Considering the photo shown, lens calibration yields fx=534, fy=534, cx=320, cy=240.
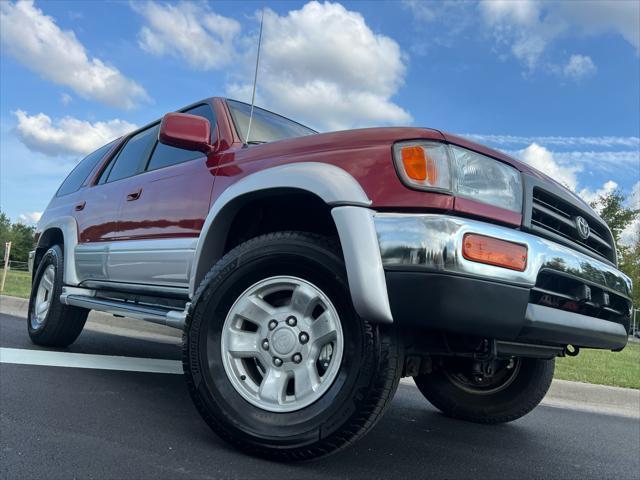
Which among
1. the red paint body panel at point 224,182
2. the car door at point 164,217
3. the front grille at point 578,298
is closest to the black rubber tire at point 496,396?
the front grille at point 578,298

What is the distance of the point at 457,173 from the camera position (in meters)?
2.08

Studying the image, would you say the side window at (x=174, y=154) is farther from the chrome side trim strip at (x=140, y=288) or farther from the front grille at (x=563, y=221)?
the front grille at (x=563, y=221)

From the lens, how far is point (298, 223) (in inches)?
107

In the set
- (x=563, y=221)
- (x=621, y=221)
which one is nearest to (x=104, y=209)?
(x=563, y=221)

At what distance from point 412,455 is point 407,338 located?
2.50 ft

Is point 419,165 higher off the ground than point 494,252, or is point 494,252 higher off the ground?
point 419,165

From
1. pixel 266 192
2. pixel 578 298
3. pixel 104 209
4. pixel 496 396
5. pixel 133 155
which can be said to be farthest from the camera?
pixel 133 155

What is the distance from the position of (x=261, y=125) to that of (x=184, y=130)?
0.68 meters

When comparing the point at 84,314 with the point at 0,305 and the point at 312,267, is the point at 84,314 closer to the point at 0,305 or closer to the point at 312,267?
the point at 312,267

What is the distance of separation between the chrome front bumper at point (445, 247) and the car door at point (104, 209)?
2516mm

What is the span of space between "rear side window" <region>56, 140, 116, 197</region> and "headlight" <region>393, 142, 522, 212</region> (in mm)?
3794

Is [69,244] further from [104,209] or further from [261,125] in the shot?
[261,125]

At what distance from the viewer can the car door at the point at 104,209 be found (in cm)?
396

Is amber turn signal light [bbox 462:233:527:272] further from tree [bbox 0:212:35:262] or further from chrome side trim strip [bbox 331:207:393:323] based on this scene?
tree [bbox 0:212:35:262]
